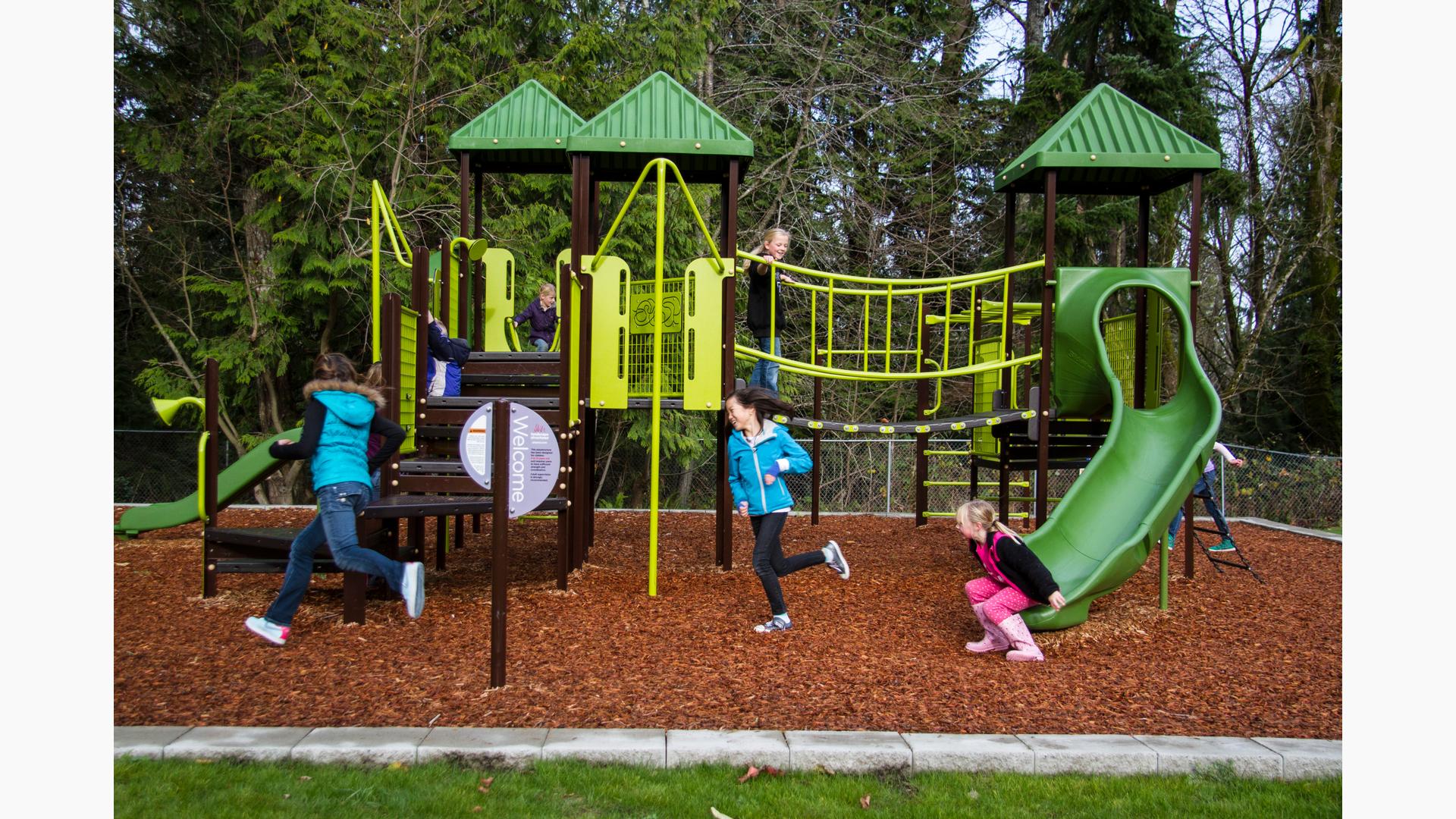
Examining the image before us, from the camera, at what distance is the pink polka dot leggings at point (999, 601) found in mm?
5629

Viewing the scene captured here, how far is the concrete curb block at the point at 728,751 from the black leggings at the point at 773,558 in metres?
1.91

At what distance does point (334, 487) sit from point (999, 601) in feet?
12.8

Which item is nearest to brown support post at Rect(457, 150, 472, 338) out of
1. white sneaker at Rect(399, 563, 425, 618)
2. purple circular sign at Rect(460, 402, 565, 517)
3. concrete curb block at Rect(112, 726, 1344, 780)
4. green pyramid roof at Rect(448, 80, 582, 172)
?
green pyramid roof at Rect(448, 80, 582, 172)

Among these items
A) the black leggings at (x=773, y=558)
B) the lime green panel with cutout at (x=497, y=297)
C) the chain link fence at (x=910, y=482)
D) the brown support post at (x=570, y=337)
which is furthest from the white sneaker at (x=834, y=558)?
the chain link fence at (x=910, y=482)

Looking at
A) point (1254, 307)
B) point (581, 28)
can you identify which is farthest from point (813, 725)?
point (1254, 307)

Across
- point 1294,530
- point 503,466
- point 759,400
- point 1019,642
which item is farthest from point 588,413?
point 1294,530

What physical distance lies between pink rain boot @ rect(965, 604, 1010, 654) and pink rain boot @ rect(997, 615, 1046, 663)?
0.30 ft

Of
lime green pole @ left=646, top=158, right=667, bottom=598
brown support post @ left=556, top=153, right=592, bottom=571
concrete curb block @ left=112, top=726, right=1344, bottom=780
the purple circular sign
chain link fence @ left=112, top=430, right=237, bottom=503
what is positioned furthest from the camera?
chain link fence @ left=112, top=430, right=237, bottom=503

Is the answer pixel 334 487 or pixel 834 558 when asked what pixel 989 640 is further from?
pixel 334 487

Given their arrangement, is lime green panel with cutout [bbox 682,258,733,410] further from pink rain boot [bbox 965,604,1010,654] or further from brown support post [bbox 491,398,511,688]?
brown support post [bbox 491,398,511,688]

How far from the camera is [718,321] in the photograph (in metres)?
7.48

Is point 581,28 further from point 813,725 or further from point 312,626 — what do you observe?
point 813,725

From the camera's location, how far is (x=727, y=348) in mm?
7492

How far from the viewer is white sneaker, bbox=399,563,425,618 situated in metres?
5.54
